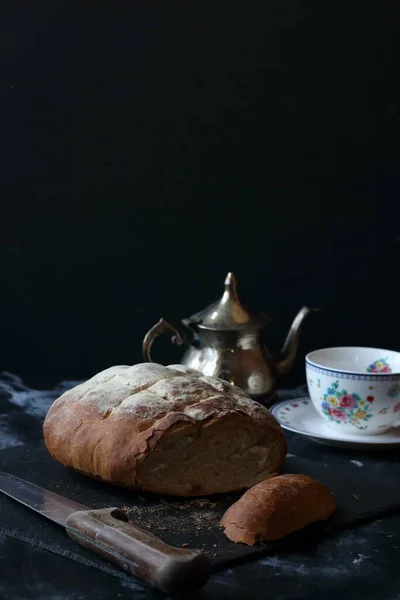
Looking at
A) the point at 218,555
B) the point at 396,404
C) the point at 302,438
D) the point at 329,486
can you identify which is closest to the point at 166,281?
the point at 302,438

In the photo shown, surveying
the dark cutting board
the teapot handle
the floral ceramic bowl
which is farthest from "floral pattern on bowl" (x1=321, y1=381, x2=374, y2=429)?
the teapot handle

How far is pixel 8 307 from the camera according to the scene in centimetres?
202

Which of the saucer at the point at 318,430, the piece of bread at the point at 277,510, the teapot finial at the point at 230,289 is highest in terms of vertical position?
the teapot finial at the point at 230,289

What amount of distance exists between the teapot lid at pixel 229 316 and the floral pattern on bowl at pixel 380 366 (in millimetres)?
241

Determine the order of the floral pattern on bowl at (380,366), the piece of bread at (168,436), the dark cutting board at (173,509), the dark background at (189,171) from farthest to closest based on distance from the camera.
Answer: the dark background at (189,171) < the floral pattern on bowl at (380,366) < the piece of bread at (168,436) < the dark cutting board at (173,509)

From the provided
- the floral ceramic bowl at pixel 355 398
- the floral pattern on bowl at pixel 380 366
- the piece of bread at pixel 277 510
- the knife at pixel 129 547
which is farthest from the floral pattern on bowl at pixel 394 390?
the knife at pixel 129 547

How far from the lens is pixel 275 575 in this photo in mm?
1002

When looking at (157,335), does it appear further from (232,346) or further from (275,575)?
(275,575)

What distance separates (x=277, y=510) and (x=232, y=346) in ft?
2.26

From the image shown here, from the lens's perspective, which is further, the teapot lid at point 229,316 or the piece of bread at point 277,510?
the teapot lid at point 229,316

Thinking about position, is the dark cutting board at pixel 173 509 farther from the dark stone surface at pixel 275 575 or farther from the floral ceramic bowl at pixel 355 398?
the floral ceramic bowl at pixel 355 398

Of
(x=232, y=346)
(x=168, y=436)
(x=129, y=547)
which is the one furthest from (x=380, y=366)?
(x=129, y=547)

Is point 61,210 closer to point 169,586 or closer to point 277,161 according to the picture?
point 277,161

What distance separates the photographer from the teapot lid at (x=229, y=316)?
1749 millimetres
